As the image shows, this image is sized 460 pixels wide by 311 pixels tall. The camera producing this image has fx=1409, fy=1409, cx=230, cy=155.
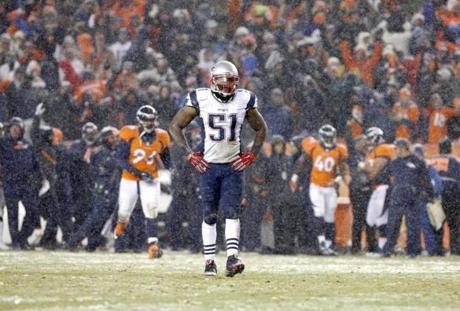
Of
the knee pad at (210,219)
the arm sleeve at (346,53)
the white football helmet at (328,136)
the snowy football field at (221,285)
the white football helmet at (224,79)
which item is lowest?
the snowy football field at (221,285)

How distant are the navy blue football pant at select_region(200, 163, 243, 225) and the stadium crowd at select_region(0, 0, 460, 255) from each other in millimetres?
7312

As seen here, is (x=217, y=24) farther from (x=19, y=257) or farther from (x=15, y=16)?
(x=19, y=257)

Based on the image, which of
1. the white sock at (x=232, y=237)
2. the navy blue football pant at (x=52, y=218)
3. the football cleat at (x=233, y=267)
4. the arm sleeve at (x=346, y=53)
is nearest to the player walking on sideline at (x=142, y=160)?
the navy blue football pant at (x=52, y=218)

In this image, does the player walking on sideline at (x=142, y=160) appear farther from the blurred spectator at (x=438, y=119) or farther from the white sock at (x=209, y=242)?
the blurred spectator at (x=438, y=119)

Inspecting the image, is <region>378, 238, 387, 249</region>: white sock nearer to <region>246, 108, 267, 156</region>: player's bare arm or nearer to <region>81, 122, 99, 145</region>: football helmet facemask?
<region>81, 122, 99, 145</region>: football helmet facemask

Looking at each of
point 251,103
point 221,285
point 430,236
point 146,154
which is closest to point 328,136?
point 430,236

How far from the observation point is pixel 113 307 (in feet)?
32.8

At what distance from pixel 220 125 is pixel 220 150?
0.81ft

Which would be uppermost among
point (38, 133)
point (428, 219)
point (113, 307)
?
point (38, 133)

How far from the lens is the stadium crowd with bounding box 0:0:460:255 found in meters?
21.3

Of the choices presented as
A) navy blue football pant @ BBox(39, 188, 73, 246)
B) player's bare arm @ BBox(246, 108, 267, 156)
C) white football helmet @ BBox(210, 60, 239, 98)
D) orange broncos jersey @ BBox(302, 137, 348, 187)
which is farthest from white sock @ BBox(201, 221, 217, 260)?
navy blue football pant @ BBox(39, 188, 73, 246)

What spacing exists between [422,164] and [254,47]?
4.81 metres


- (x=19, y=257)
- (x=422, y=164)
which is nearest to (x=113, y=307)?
(x=19, y=257)

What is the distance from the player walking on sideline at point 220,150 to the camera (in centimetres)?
1362
